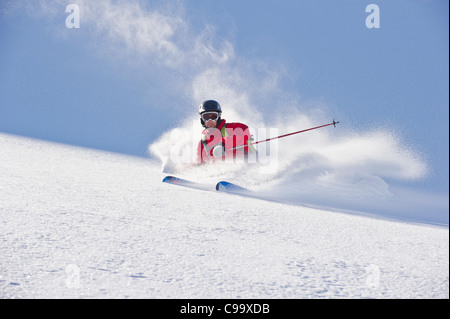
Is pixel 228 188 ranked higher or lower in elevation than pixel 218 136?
lower

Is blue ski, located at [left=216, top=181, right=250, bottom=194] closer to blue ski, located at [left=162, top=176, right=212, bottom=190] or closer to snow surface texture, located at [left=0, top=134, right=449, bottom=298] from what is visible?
blue ski, located at [left=162, top=176, right=212, bottom=190]

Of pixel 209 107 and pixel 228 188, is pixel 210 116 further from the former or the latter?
pixel 228 188

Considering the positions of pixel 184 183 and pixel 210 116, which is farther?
pixel 210 116

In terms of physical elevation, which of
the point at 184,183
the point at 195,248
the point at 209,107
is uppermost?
the point at 209,107

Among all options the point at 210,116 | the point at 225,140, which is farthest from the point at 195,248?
the point at 210,116

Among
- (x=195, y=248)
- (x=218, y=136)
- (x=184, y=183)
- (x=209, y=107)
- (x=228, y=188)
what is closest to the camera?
(x=195, y=248)

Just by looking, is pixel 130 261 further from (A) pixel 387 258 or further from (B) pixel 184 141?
(B) pixel 184 141

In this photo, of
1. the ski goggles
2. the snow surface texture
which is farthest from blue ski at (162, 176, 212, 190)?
the ski goggles

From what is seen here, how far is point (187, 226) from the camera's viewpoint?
2887 mm

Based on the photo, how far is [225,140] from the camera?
21.3ft

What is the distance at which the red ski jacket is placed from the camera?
6434mm

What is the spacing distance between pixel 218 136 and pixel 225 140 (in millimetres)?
157
